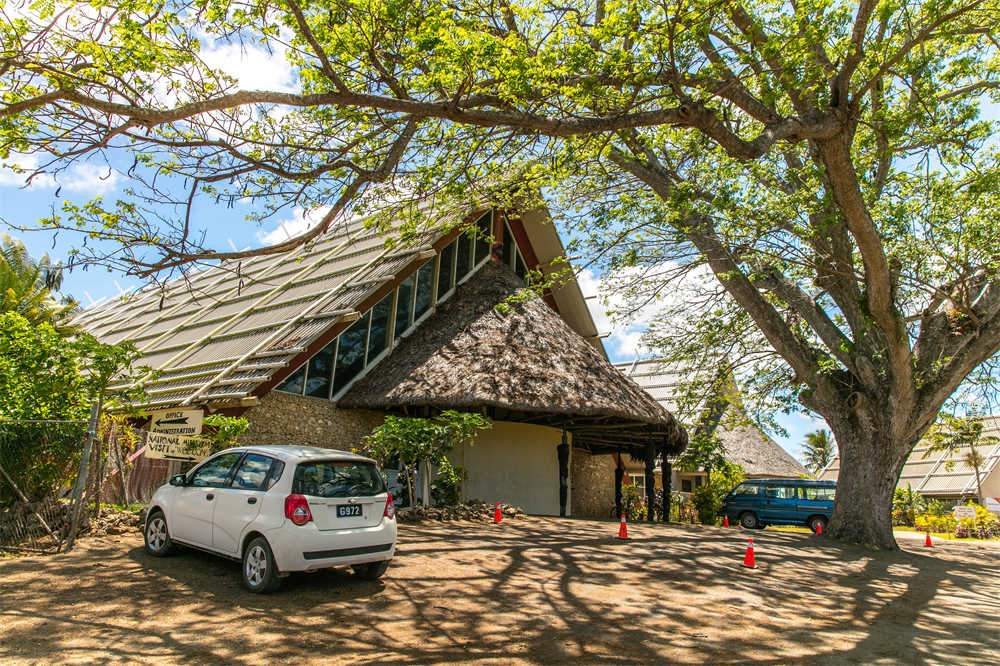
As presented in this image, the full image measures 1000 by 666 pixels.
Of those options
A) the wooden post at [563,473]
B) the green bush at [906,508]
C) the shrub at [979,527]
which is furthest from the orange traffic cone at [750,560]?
the green bush at [906,508]

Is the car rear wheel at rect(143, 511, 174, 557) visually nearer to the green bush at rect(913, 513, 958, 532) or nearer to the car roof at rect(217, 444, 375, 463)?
the car roof at rect(217, 444, 375, 463)

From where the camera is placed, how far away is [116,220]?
302 inches

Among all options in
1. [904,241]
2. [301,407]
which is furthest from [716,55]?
[301,407]

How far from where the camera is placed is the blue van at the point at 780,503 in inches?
866

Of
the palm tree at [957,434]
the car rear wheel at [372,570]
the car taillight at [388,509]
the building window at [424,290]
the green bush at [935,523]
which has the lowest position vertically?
the green bush at [935,523]

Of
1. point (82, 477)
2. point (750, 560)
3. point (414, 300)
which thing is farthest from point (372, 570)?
point (414, 300)

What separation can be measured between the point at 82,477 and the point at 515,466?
11292mm

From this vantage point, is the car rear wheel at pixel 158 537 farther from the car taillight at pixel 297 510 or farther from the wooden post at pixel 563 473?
the wooden post at pixel 563 473

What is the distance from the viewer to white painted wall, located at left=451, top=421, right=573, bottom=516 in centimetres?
1709

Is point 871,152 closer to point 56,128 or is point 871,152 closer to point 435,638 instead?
point 435,638

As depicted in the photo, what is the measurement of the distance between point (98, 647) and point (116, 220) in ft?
15.5

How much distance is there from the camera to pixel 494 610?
6.88m

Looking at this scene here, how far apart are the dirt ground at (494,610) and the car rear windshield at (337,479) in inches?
43.1

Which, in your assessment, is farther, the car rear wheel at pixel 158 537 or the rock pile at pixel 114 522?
the rock pile at pixel 114 522
